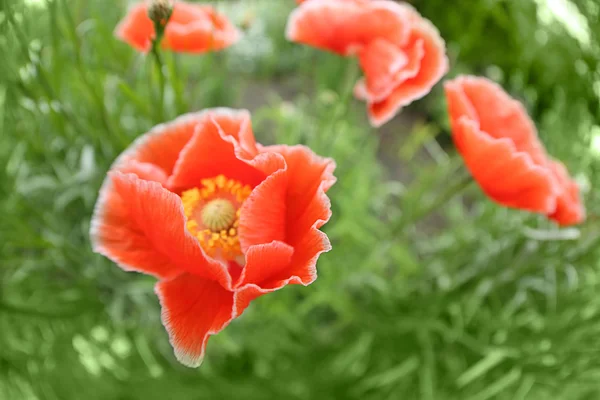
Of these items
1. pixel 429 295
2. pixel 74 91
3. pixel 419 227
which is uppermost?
pixel 74 91

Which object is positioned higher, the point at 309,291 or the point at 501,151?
the point at 501,151

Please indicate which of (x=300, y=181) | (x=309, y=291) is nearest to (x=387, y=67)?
(x=300, y=181)

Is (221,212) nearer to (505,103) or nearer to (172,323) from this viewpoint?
(172,323)

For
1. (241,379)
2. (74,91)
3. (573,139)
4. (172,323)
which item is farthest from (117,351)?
(573,139)

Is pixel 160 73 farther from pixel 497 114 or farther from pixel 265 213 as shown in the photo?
pixel 497 114

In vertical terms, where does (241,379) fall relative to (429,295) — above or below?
below

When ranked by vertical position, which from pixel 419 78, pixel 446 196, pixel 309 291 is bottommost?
pixel 309 291

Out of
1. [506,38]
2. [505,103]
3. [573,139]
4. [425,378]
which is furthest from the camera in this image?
[506,38]
